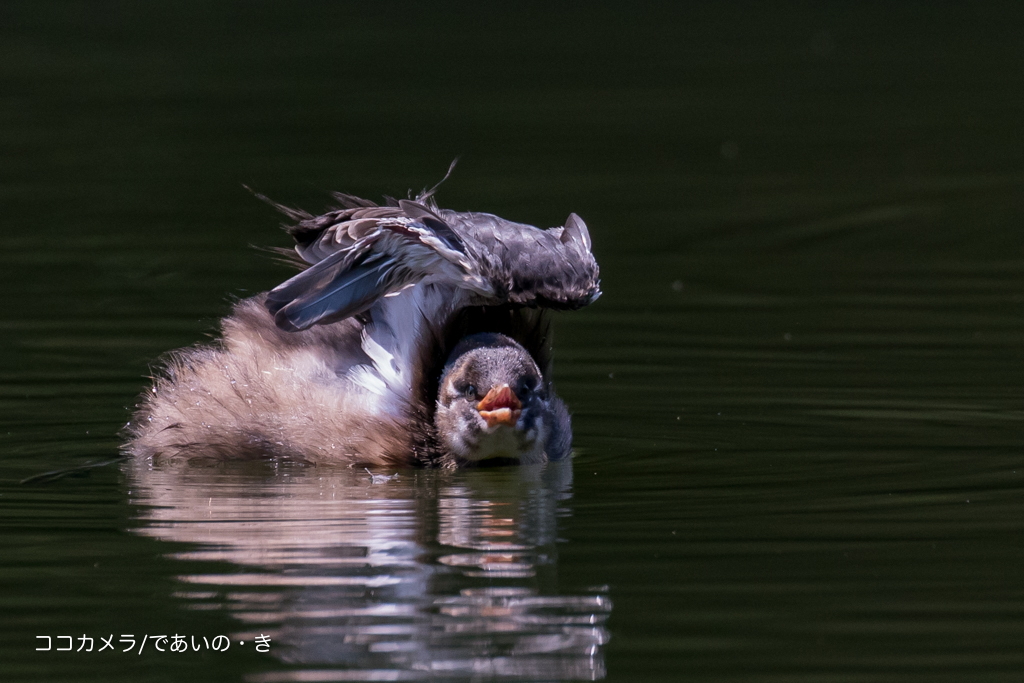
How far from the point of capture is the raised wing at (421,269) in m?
7.37

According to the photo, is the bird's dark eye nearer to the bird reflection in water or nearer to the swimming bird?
the swimming bird

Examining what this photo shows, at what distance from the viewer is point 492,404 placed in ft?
24.7

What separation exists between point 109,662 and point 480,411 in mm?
2670

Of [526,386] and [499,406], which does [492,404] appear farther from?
[526,386]

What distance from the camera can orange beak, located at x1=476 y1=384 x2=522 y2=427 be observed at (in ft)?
24.7

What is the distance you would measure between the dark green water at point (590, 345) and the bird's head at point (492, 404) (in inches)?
7.3

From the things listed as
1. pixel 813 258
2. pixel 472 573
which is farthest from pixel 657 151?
pixel 472 573

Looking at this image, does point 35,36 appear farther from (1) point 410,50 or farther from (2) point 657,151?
(2) point 657,151

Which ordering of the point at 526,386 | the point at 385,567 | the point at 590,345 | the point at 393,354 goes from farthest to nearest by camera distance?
the point at 590,345, the point at 393,354, the point at 526,386, the point at 385,567

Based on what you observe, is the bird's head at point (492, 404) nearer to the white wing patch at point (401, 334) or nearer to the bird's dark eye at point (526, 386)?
the bird's dark eye at point (526, 386)

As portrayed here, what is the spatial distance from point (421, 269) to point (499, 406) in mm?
657

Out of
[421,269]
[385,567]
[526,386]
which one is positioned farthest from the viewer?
[526,386]

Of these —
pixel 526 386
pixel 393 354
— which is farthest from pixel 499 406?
pixel 393 354

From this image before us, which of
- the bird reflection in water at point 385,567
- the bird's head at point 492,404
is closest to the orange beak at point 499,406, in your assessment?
the bird's head at point 492,404
